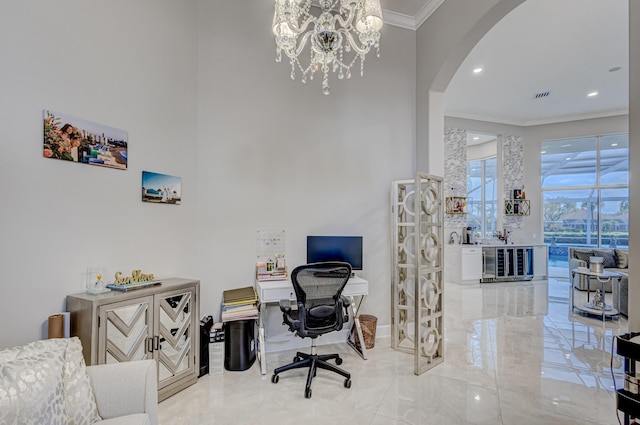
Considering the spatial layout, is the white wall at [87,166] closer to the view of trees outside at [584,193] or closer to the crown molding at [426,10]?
the crown molding at [426,10]

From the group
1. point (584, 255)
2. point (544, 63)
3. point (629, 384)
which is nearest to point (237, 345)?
point (629, 384)

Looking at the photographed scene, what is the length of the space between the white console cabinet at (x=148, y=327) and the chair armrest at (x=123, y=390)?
49 centimetres

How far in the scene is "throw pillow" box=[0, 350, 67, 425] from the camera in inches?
46.8

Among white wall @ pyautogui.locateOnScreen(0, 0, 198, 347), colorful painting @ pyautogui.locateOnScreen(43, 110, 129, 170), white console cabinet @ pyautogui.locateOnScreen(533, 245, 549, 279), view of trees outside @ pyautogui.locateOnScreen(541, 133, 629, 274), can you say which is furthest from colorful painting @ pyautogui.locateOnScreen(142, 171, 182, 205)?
view of trees outside @ pyautogui.locateOnScreen(541, 133, 629, 274)

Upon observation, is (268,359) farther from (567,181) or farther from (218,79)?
(567,181)

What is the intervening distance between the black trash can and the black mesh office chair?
1.35ft

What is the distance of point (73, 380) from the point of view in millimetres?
1459

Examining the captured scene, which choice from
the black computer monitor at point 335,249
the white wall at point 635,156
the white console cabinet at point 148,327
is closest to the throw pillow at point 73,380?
the white console cabinet at point 148,327

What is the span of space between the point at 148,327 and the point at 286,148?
2.26 m

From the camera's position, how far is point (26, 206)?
1853mm

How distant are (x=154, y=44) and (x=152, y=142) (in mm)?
911

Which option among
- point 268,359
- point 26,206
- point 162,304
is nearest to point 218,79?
point 26,206

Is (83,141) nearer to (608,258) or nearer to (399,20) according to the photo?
(399,20)

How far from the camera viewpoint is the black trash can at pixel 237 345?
2.96 meters
